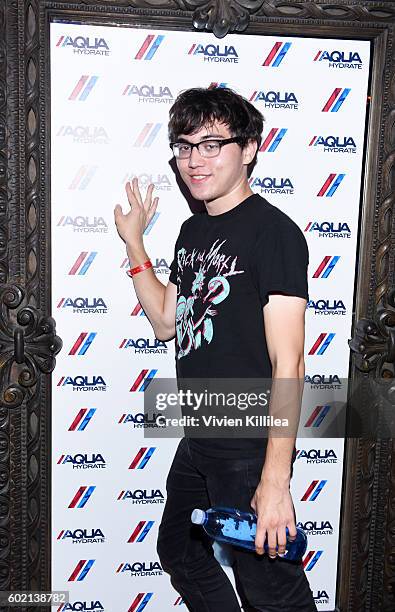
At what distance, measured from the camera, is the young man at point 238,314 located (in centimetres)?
188

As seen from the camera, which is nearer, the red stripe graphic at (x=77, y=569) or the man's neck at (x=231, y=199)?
the man's neck at (x=231, y=199)

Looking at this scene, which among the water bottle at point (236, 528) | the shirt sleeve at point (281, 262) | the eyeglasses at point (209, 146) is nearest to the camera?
the shirt sleeve at point (281, 262)

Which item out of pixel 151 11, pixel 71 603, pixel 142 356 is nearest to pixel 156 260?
pixel 142 356

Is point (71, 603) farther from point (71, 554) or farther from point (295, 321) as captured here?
point (295, 321)

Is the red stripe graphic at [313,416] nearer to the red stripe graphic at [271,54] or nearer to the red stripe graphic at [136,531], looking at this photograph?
the red stripe graphic at [136,531]

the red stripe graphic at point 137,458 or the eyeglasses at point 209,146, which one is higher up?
the eyeglasses at point 209,146

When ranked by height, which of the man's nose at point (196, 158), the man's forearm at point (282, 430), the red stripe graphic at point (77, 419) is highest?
the man's nose at point (196, 158)

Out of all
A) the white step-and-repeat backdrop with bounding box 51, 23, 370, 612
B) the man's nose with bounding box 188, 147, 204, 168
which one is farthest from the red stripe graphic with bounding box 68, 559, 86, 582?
the man's nose with bounding box 188, 147, 204, 168

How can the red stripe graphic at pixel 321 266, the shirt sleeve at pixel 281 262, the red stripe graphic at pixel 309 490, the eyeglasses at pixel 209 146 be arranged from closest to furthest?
1. the shirt sleeve at pixel 281 262
2. the eyeglasses at pixel 209 146
3. the red stripe graphic at pixel 321 266
4. the red stripe graphic at pixel 309 490

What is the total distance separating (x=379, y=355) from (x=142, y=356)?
946 mm

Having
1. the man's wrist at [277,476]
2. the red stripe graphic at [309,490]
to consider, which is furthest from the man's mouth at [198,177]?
the red stripe graphic at [309,490]

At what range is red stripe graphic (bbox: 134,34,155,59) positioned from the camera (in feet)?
7.71

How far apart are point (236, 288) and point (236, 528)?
75 cm

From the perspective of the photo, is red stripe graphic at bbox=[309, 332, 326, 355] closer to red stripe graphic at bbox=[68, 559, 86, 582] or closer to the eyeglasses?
the eyeglasses
